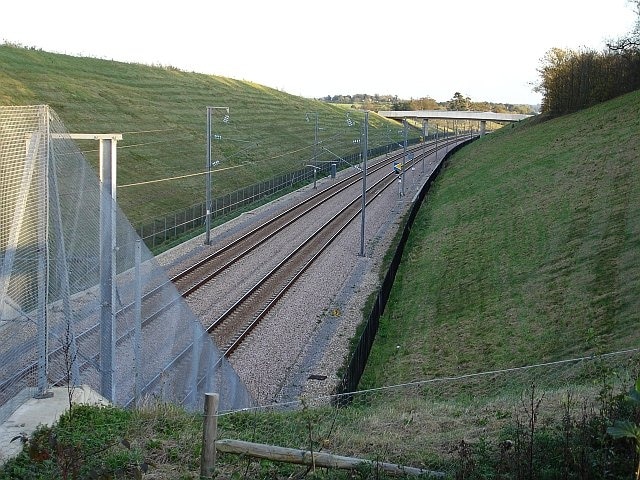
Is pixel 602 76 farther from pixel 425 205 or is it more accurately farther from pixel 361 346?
pixel 361 346

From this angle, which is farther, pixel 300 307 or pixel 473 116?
pixel 473 116

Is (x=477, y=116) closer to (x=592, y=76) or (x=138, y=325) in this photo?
(x=592, y=76)

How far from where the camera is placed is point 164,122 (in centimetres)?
7450

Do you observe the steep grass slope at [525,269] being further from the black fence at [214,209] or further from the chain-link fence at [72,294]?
the black fence at [214,209]

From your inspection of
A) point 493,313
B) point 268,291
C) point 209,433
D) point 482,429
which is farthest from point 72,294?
point 268,291

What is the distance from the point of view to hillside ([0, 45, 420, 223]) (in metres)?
55.6

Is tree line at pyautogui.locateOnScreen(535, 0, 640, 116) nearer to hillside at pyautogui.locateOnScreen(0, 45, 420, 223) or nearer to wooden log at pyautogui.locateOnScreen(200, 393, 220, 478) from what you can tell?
hillside at pyautogui.locateOnScreen(0, 45, 420, 223)

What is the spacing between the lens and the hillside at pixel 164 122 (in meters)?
55.6

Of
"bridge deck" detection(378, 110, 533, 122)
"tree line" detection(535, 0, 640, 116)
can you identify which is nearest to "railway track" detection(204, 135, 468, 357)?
"tree line" detection(535, 0, 640, 116)

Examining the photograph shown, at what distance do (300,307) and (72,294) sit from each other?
15.0 m

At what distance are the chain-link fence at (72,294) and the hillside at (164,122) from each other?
3213cm

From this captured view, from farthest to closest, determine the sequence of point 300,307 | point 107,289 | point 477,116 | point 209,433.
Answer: point 477,116
point 300,307
point 107,289
point 209,433

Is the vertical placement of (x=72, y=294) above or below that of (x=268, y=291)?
above

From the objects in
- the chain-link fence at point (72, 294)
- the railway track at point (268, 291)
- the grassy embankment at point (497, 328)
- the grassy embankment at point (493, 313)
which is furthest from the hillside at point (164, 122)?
the chain-link fence at point (72, 294)
